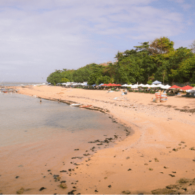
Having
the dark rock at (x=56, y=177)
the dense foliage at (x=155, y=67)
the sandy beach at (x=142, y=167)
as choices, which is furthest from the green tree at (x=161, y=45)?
the dark rock at (x=56, y=177)

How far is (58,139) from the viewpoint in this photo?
1315 cm

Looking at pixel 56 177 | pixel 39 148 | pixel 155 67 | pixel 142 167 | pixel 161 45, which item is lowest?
pixel 39 148

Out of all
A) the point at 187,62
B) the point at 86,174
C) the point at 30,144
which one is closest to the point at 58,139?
the point at 30,144

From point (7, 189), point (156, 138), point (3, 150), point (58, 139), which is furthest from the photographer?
point (58, 139)

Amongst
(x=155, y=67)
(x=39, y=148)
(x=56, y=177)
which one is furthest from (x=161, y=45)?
(x=56, y=177)

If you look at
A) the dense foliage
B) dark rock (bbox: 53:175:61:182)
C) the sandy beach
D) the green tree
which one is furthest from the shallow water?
the green tree

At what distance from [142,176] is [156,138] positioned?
218 inches

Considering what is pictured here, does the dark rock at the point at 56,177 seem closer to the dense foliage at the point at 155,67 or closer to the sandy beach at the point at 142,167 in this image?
the sandy beach at the point at 142,167

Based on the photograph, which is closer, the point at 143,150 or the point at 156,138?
the point at 143,150

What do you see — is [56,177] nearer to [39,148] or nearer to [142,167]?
[142,167]

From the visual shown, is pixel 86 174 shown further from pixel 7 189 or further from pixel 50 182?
pixel 7 189

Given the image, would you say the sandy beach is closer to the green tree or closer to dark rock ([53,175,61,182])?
dark rock ([53,175,61,182])

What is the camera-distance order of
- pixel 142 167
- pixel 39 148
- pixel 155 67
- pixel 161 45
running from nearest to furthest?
pixel 142 167, pixel 39 148, pixel 155 67, pixel 161 45

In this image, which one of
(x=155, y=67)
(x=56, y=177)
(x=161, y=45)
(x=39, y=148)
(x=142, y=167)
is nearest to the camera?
(x=56, y=177)
